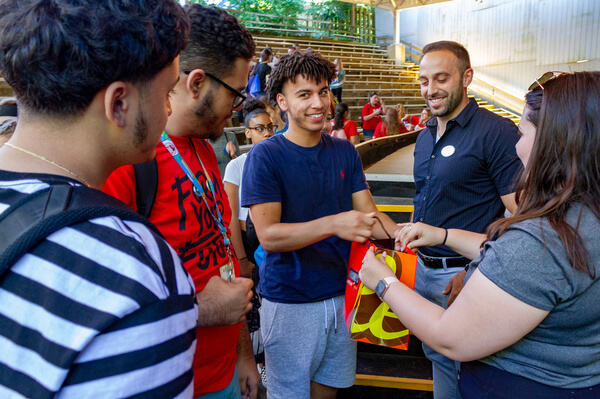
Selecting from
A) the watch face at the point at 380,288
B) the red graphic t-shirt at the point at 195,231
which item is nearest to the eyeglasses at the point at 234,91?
the red graphic t-shirt at the point at 195,231

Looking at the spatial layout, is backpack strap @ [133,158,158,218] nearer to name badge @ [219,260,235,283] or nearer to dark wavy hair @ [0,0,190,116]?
name badge @ [219,260,235,283]

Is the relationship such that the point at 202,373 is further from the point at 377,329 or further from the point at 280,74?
the point at 280,74

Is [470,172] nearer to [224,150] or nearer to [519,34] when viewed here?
[224,150]

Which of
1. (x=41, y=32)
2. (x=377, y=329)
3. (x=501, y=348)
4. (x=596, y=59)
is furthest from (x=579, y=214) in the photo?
(x=596, y=59)

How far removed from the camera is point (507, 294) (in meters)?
1.03

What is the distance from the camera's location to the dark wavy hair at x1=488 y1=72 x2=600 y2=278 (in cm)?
107

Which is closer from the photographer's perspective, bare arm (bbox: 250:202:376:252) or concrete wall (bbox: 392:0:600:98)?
bare arm (bbox: 250:202:376:252)

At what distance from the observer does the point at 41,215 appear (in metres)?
0.52

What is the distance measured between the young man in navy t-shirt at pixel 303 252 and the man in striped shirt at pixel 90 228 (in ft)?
3.73

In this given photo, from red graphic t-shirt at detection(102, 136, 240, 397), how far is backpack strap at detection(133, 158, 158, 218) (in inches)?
0.6

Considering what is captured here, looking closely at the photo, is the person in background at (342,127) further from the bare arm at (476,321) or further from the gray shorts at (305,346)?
the bare arm at (476,321)

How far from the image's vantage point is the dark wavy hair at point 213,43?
1.33m

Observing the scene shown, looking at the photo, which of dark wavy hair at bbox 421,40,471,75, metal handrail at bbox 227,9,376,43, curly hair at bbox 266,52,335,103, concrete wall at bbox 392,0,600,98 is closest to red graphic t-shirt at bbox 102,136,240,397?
curly hair at bbox 266,52,335,103

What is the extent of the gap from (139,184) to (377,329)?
0.98m
